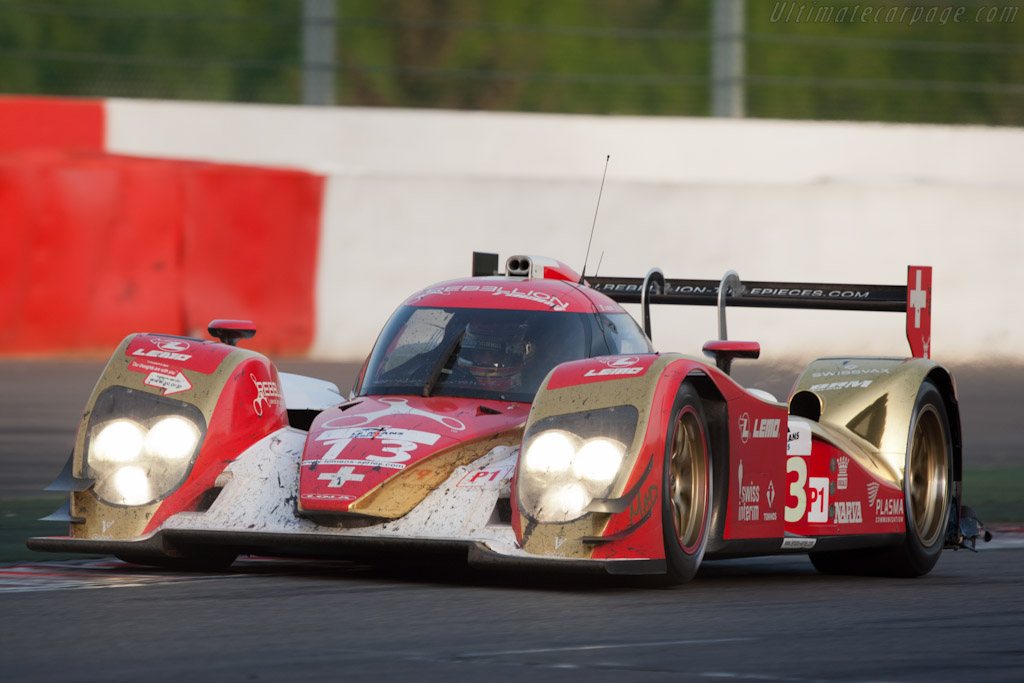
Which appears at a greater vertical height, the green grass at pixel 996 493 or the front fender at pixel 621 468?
the front fender at pixel 621 468

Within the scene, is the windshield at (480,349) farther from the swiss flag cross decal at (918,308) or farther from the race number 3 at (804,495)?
the swiss flag cross decal at (918,308)

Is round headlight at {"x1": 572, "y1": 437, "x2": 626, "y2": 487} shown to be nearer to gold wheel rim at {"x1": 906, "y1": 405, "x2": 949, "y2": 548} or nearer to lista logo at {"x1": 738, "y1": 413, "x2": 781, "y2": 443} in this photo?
lista logo at {"x1": 738, "y1": 413, "x2": 781, "y2": 443}

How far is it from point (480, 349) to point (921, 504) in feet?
7.74

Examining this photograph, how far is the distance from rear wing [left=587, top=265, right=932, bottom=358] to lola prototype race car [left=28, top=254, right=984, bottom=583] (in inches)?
21.7

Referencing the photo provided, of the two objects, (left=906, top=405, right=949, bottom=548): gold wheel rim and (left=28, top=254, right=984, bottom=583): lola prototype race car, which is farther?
(left=906, top=405, right=949, bottom=548): gold wheel rim

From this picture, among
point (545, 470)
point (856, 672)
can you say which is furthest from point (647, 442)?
point (856, 672)

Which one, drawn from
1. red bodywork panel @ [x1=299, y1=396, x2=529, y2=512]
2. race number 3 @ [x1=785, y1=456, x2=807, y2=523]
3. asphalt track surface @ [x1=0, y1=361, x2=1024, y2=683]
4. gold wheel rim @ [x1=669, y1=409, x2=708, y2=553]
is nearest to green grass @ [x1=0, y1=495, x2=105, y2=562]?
asphalt track surface @ [x1=0, y1=361, x2=1024, y2=683]

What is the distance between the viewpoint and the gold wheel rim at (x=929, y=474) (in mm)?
8125

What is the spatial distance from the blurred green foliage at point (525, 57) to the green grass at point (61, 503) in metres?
6.02

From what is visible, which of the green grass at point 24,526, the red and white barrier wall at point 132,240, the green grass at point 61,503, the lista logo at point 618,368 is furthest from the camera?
the red and white barrier wall at point 132,240

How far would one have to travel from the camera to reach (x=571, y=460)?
240 inches

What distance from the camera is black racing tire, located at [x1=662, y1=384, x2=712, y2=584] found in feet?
20.9

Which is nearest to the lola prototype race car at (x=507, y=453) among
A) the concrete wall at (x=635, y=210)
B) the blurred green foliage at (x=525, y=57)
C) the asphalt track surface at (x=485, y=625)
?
the asphalt track surface at (x=485, y=625)

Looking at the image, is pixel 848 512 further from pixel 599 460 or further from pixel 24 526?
pixel 24 526
